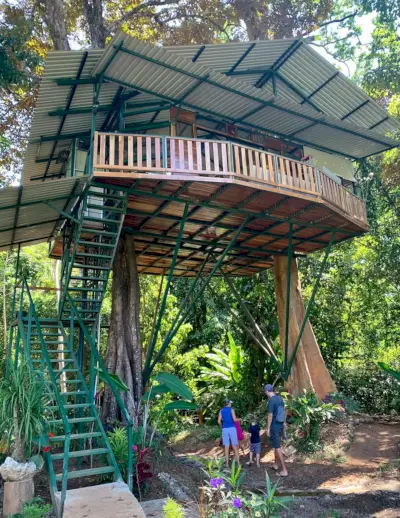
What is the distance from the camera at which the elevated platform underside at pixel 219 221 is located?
812cm

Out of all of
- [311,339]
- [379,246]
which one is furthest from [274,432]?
[379,246]

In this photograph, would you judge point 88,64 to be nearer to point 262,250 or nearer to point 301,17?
point 262,250

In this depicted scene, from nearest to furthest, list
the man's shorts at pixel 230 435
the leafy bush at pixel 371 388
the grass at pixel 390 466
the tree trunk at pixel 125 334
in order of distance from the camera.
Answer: the grass at pixel 390 466, the tree trunk at pixel 125 334, the man's shorts at pixel 230 435, the leafy bush at pixel 371 388

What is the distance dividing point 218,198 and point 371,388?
1060cm

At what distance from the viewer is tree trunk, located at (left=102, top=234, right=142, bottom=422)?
930 centimetres

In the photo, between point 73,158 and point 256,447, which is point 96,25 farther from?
point 256,447

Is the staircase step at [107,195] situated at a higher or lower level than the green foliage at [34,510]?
higher

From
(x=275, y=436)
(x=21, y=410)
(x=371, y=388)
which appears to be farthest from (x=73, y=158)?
(x=371, y=388)

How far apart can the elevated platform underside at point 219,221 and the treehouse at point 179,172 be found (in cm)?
4

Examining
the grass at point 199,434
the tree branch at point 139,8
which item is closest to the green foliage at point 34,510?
the grass at point 199,434

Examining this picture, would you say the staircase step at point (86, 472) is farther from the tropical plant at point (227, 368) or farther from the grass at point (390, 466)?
the tropical plant at point (227, 368)

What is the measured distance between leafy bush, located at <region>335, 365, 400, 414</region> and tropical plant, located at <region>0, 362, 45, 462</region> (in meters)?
11.9

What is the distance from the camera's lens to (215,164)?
7.68 metres

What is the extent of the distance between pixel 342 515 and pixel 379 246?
11248 mm
